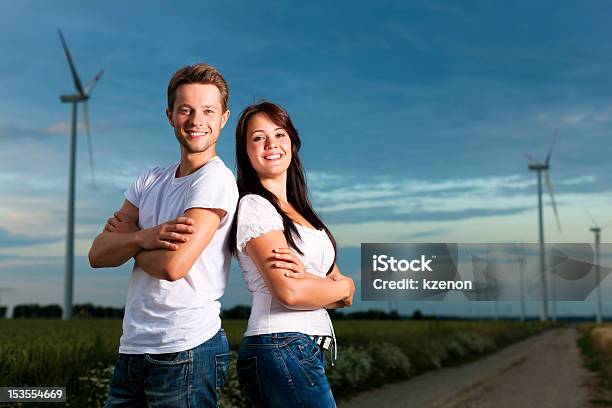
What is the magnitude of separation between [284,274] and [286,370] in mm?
366

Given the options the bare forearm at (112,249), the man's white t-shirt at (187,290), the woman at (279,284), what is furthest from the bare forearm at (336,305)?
the bare forearm at (112,249)

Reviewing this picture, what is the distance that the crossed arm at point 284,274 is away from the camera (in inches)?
112

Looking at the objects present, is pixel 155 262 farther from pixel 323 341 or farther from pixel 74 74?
pixel 74 74

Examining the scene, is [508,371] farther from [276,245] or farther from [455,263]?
[276,245]

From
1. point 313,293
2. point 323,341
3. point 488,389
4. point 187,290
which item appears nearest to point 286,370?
point 323,341

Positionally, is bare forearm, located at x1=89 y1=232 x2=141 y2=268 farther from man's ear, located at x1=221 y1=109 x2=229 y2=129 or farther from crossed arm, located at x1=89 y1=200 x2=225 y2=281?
man's ear, located at x1=221 y1=109 x2=229 y2=129

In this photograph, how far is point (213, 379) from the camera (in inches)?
116

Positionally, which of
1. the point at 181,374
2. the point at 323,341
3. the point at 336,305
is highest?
the point at 336,305

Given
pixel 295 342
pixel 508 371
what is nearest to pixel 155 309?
pixel 295 342

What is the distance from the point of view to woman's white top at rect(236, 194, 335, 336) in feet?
9.58

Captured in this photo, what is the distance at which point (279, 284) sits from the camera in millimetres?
2842

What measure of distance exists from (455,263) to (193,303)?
1101cm

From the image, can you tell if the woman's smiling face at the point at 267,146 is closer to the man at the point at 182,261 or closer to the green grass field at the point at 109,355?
the man at the point at 182,261

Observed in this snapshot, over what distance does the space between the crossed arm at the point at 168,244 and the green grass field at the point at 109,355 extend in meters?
4.78
